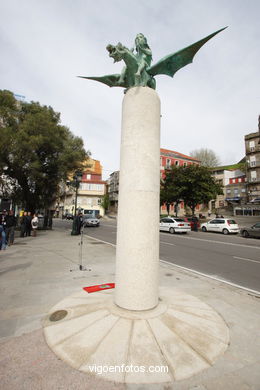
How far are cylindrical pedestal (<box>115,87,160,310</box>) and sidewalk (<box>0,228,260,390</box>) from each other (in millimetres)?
1342

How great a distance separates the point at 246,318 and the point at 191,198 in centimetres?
2800

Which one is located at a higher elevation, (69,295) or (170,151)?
(170,151)

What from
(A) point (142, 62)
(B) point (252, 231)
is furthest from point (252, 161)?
(A) point (142, 62)

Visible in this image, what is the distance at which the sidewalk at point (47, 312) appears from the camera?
2.14 metres

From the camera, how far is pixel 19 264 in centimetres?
708

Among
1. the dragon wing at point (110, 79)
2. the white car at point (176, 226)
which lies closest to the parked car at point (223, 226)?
the white car at point (176, 226)

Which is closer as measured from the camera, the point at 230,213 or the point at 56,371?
the point at 56,371

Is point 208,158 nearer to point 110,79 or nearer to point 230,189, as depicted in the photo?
point 230,189

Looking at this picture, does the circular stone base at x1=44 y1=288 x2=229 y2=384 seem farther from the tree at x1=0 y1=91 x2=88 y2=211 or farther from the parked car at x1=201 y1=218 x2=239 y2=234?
the parked car at x1=201 y1=218 x2=239 y2=234

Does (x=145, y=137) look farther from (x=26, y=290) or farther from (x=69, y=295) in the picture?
(x=26, y=290)

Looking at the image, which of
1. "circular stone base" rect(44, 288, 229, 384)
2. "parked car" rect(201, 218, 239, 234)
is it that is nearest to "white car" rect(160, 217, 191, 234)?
"parked car" rect(201, 218, 239, 234)

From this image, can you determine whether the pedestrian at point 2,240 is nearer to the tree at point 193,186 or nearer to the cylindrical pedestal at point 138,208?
the cylindrical pedestal at point 138,208

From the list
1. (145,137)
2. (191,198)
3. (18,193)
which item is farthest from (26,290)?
(191,198)

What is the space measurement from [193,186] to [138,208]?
28120 mm
